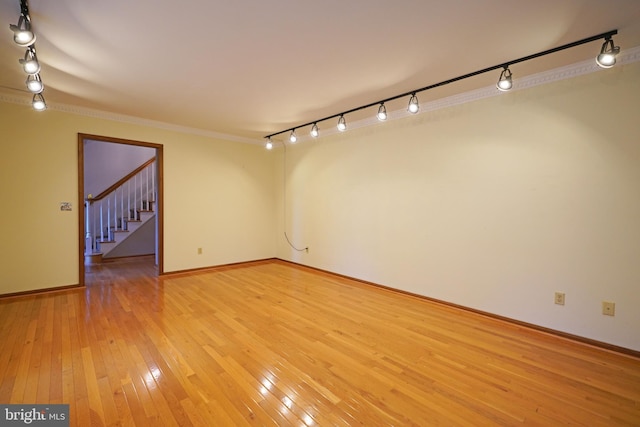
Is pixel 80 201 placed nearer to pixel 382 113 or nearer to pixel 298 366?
pixel 298 366

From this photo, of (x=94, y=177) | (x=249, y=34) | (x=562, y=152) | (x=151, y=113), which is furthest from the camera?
(x=94, y=177)

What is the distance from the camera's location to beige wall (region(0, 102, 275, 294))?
362cm

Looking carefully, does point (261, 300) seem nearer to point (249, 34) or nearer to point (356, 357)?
point (356, 357)

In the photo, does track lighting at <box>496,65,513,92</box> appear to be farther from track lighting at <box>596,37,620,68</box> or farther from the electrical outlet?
the electrical outlet

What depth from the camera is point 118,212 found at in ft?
21.4

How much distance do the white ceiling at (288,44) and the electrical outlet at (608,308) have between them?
2.12 metres

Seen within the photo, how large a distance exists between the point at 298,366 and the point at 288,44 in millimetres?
2513

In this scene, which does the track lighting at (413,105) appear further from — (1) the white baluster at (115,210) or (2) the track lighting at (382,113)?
(1) the white baluster at (115,210)

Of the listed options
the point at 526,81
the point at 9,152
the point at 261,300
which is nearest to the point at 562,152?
the point at 526,81

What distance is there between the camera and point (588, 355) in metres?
2.36

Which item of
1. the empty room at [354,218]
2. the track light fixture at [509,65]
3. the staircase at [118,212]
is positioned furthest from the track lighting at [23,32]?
the staircase at [118,212]

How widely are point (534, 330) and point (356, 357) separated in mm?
1853

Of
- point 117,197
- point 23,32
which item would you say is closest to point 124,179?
point 117,197

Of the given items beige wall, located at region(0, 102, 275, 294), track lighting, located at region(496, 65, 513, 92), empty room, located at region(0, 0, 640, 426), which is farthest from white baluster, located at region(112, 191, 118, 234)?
track lighting, located at region(496, 65, 513, 92)
